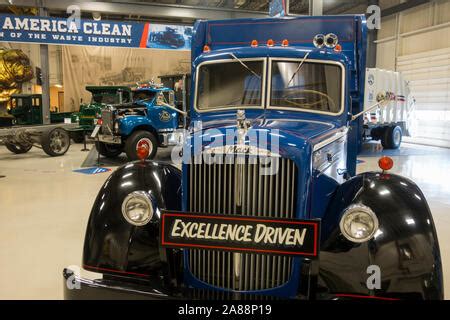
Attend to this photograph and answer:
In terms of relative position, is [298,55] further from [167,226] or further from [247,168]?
[167,226]

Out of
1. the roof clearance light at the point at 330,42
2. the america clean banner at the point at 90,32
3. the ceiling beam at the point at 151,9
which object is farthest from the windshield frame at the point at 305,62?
the ceiling beam at the point at 151,9

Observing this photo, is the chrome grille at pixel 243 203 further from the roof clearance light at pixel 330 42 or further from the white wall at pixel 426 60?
the white wall at pixel 426 60

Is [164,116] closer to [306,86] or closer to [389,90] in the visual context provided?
[389,90]

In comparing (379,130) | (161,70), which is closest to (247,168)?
(379,130)

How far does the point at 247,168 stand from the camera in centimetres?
234

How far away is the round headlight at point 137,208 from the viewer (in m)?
2.55

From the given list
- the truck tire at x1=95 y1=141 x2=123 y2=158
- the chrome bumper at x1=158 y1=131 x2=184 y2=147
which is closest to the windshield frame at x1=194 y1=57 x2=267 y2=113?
the chrome bumper at x1=158 y1=131 x2=184 y2=147

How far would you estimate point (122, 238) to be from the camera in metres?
2.60

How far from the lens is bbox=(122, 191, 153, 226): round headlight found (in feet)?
8.36

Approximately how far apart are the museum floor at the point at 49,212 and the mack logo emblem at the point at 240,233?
157 centimetres

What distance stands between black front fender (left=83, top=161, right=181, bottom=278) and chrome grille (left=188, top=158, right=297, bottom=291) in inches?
12.6

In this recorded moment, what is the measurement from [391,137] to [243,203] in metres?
12.2

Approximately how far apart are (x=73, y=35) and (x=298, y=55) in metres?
11.8

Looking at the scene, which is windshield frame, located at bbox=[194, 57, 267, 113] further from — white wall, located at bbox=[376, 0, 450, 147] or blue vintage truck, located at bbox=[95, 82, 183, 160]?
white wall, located at bbox=[376, 0, 450, 147]
